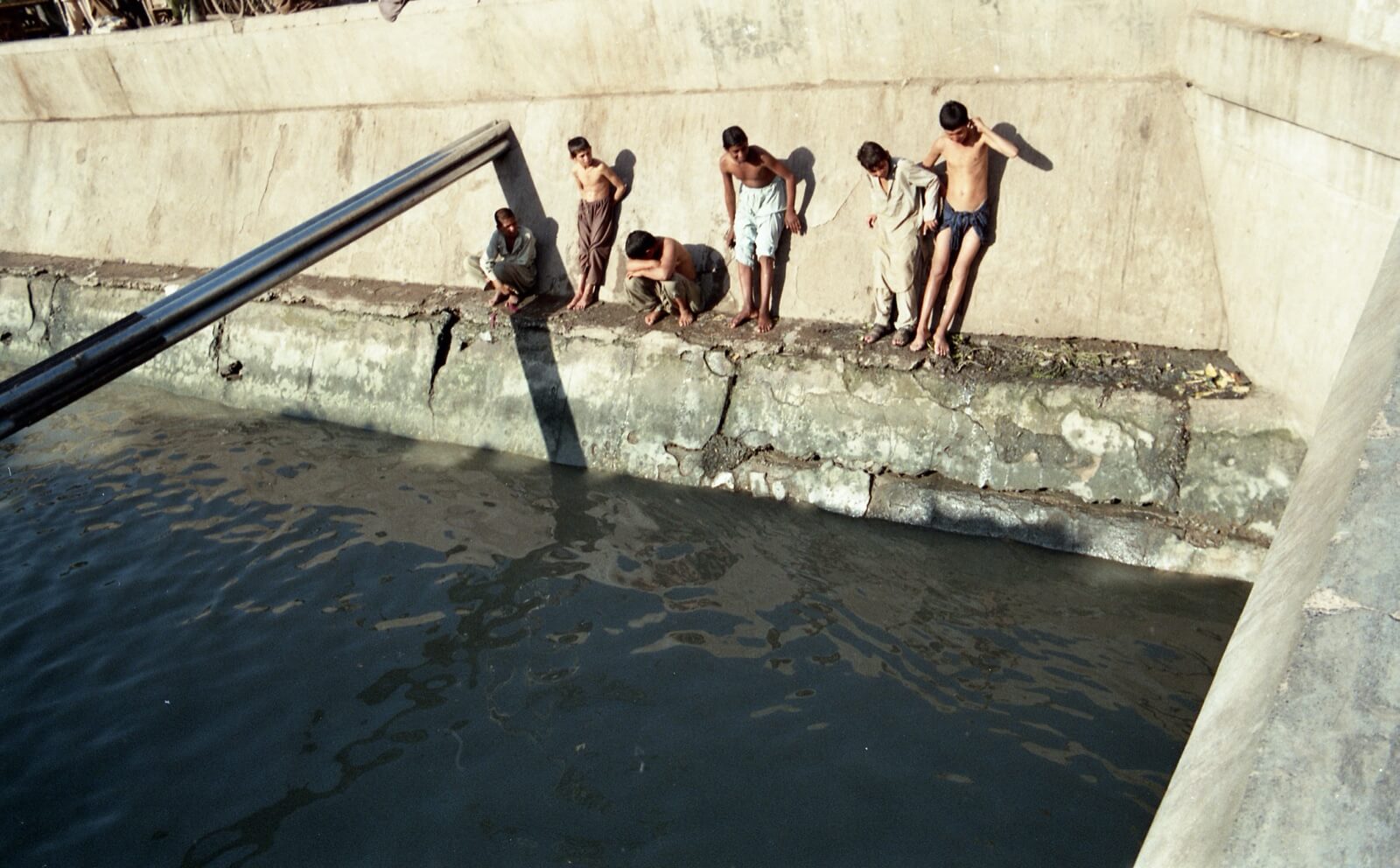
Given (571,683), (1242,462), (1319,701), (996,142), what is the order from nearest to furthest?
(1319,701)
(571,683)
(1242,462)
(996,142)

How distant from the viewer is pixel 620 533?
6602 millimetres

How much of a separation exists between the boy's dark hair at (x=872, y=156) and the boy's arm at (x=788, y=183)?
70 cm

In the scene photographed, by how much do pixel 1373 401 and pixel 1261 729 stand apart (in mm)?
1185

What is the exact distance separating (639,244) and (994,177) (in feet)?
7.46

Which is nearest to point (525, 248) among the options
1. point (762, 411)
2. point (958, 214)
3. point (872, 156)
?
point (762, 411)

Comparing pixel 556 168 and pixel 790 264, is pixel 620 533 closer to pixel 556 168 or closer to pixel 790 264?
pixel 790 264

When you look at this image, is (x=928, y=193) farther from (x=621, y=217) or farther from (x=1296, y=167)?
(x=621, y=217)

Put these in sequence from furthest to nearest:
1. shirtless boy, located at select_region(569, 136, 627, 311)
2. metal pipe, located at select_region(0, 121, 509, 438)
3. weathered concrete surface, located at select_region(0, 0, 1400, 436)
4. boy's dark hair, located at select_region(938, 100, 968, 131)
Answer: shirtless boy, located at select_region(569, 136, 627, 311) < boy's dark hair, located at select_region(938, 100, 968, 131) < metal pipe, located at select_region(0, 121, 509, 438) < weathered concrete surface, located at select_region(0, 0, 1400, 436)

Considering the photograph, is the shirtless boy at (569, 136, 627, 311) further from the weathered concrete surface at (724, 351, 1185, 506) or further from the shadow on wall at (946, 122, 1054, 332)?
the shadow on wall at (946, 122, 1054, 332)

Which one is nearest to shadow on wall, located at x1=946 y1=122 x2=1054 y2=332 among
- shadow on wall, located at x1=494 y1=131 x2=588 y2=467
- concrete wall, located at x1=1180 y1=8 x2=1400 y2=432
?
concrete wall, located at x1=1180 y1=8 x2=1400 y2=432

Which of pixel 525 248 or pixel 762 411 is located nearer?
pixel 762 411

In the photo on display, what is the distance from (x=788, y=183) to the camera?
23.8 ft

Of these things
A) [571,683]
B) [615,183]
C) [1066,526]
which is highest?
[615,183]

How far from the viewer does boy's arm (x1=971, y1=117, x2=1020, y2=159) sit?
20.9 ft
